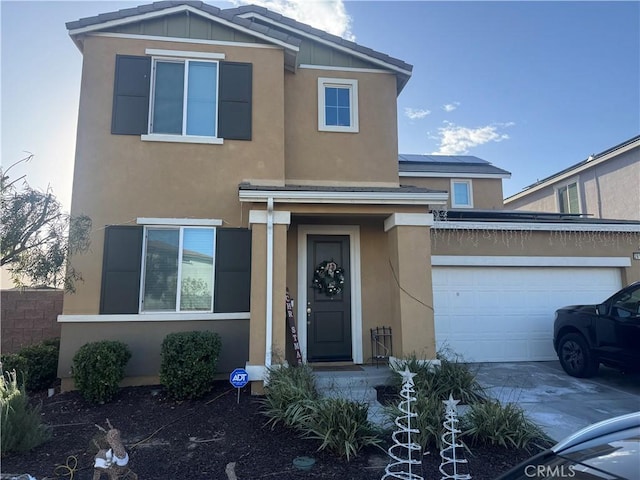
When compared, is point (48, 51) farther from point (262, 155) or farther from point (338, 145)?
point (338, 145)

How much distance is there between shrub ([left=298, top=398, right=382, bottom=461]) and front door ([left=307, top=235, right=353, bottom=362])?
2.92m

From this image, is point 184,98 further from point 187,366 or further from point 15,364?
point 15,364

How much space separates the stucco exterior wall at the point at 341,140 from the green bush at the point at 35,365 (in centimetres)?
538

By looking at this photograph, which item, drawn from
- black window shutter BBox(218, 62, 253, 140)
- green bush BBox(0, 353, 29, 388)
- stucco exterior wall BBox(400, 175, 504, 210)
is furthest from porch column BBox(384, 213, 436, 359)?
stucco exterior wall BBox(400, 175, 504, 210)

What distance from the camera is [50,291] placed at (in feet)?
26.6

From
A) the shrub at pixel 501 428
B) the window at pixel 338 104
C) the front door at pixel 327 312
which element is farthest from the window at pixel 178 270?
the shrub at pixel 501 428

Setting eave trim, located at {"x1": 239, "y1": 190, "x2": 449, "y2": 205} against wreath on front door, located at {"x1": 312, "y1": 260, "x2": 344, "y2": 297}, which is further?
wreath on front door, located at {"x1": 312, "y1": 260, "x2": 344, "y2": 297}

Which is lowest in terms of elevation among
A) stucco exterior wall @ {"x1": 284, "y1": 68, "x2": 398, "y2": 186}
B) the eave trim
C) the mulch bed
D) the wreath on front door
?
the mulch bed

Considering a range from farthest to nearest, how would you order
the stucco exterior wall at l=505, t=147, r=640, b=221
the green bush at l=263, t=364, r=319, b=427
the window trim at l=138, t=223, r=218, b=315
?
the stucco exterior wall at l=505, t=147, r=640, b=221 → the window trim at l=138, t=223, r=218, b=315 → the green bush at l=263, t=364, r=319, b=427

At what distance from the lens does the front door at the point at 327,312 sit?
7742 mm

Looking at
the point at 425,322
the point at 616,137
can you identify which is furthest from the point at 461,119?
the point at 425,322

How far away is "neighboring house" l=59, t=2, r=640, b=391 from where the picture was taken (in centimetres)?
679

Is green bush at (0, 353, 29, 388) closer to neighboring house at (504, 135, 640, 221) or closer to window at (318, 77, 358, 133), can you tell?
window at (318, 77, 358, 133)

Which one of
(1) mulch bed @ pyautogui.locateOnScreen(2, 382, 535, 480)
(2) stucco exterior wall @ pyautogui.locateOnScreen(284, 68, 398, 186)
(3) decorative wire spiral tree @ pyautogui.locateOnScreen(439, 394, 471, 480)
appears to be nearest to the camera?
(3) decorative wire spiral tree @ pyautogui.locateOnScreen(439, 394, 471, 480)
